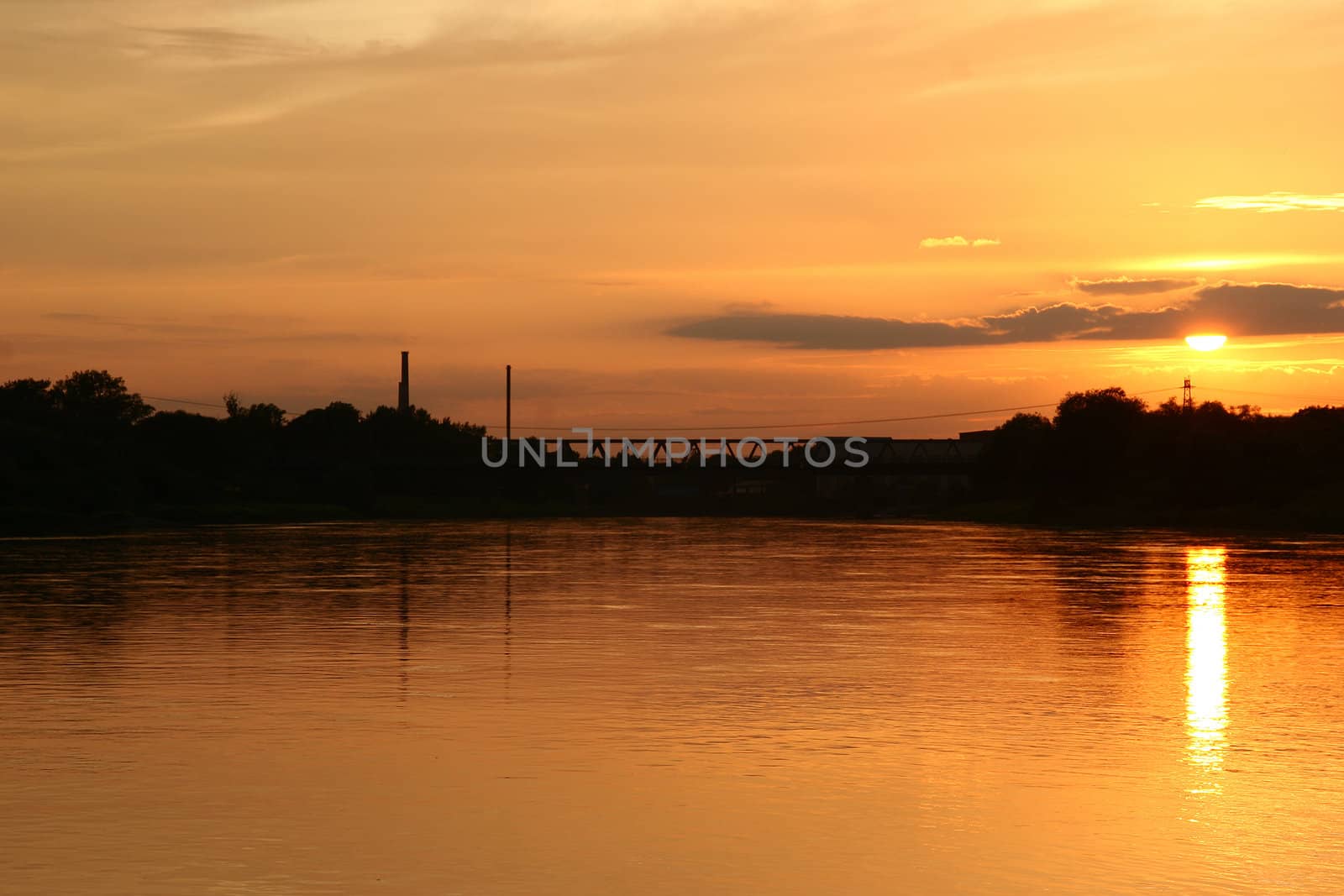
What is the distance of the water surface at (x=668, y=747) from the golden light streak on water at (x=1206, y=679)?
11 centimetres

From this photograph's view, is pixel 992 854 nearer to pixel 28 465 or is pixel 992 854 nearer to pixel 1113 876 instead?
pixel 1113 876

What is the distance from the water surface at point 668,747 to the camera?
37.2 ft

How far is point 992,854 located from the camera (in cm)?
1168

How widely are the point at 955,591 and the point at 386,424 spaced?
157 meters

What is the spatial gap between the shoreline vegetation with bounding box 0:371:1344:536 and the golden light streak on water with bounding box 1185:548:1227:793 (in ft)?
209

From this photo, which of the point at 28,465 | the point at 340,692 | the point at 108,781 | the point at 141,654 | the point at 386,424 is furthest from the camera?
the point at 386,424

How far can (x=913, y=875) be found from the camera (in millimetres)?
11094

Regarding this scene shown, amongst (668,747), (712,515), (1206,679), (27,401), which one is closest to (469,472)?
(712,515)

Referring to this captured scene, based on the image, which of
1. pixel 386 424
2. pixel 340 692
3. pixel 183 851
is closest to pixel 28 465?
pixel 386 424

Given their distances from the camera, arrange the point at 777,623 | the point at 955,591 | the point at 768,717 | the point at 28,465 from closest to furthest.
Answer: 1. the point at 768,717
2. the point at 777,623
3. the point at 955,591
4. the point at 28,465

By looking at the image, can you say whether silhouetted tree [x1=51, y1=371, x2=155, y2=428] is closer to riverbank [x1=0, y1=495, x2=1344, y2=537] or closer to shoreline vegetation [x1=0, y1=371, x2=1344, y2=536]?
shoreline vegetation [x1=0, y1=371, x2=1344, y2=536]

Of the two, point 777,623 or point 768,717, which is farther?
point 777,623

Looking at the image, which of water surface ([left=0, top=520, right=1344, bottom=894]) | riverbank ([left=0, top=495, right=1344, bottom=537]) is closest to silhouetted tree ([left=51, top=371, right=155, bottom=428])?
riverbank ([left=0, top=495, right=1344, bottom=537])

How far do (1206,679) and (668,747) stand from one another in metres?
9.68
